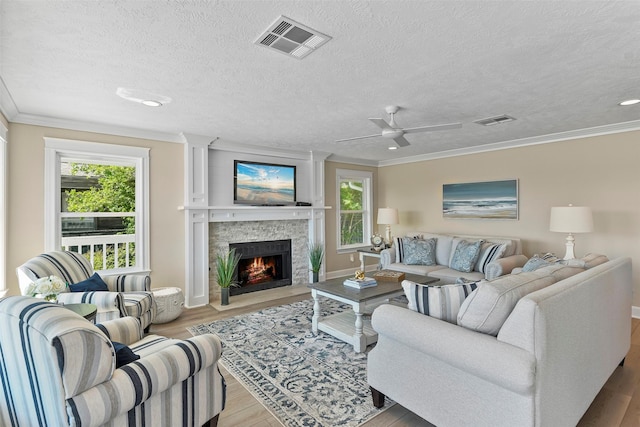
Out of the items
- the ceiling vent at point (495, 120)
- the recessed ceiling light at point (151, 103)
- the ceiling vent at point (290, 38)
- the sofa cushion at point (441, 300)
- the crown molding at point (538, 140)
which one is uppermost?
the recessed ceiling light at point (151, 103)

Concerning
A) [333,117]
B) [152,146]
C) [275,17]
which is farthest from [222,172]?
[275,17]

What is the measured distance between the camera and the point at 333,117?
11.8 feet

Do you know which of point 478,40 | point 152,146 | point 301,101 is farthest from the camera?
point 152,146

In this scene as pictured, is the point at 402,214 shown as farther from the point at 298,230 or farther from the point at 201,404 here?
the point at 201,404

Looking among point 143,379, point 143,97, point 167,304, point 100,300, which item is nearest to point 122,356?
point 143,379

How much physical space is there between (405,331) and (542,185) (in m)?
4.05

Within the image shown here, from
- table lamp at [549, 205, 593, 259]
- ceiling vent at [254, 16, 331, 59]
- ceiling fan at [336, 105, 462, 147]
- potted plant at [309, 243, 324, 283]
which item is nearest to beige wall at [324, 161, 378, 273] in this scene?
potted plant at [309, 243, 324, 283]

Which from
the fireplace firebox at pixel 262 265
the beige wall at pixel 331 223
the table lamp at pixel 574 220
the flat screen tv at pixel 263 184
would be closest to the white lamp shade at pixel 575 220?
the table lamp at pixel 574 220

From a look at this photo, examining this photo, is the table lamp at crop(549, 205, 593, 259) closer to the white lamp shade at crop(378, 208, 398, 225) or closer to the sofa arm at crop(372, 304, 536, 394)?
the white lamp shade at crop(378, 208, 398, 225)

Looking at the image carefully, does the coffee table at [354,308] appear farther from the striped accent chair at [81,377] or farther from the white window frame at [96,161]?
the white window frame at [96,161]

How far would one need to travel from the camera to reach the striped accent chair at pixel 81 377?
1221mm

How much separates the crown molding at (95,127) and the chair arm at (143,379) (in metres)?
3.28

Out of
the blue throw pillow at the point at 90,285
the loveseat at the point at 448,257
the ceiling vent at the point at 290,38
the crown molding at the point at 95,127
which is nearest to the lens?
the ceiling vent at the point at 290,38

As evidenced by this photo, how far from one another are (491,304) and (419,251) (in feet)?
11.2
